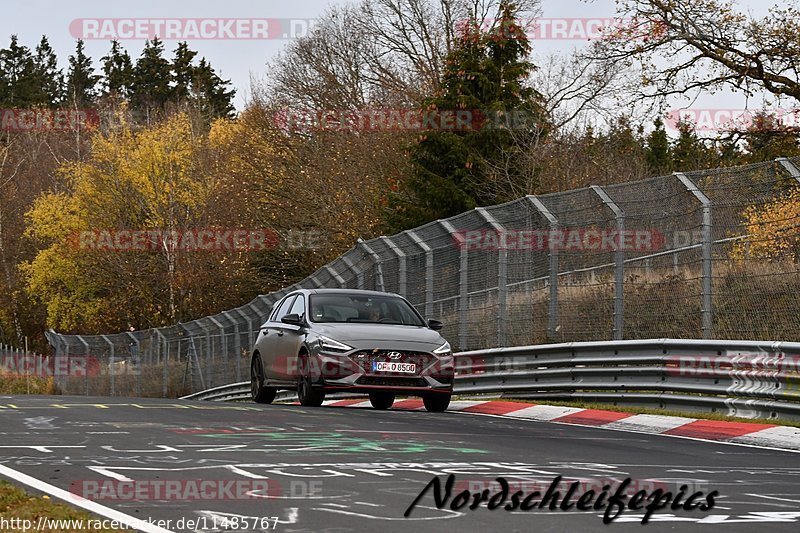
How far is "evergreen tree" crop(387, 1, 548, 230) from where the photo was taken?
139ft

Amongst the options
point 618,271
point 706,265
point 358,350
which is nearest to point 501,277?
point 618,271

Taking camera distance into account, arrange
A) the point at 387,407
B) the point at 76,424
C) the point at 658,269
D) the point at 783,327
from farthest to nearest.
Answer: the point at 387,407, the point at 658,269, the point at 783,327, the point at 76,424

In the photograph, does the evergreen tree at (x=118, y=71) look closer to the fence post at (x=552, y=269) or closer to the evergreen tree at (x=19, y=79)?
the evergreen tree at (x=19, y=79)

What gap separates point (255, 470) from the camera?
891cm

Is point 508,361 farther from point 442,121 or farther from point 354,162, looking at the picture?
point 354,162

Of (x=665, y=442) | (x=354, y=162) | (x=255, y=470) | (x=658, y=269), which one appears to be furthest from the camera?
(x=354, y=162)

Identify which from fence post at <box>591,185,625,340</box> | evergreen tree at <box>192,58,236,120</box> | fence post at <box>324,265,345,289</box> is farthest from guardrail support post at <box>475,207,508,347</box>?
evergreen tree at <box>192,58,236,120</box>

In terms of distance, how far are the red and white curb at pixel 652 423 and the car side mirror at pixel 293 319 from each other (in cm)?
197

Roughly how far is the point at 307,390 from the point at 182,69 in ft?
304

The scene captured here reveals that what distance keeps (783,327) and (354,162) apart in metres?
33.9

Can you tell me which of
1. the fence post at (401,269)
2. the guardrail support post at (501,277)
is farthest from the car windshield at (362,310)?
the fence post at (401,269)

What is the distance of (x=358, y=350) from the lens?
16469mm

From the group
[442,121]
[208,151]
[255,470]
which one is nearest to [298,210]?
[442,121]

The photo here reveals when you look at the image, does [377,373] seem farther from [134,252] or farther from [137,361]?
[134,252]
